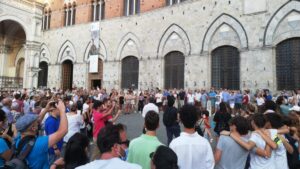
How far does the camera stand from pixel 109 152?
205 centimetres

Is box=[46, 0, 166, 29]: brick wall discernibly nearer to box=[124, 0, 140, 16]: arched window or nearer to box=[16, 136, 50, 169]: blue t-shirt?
box=[124, 0, 140, 16]: arched window

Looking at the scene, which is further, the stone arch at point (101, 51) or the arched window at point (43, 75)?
the arched window at point (43, 75)

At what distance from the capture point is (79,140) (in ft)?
7.68

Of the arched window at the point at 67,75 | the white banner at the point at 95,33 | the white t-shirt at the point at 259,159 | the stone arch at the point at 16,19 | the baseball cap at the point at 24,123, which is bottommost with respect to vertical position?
the white t-shirt at the point at 259,159

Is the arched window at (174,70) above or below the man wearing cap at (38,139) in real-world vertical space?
above

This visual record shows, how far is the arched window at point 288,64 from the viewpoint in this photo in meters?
15.2

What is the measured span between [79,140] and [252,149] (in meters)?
2.28

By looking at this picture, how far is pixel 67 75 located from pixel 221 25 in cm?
1861

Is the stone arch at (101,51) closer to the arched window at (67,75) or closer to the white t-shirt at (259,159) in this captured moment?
the arched window at (67,75)

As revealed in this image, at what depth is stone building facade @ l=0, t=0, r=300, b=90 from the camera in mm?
16078

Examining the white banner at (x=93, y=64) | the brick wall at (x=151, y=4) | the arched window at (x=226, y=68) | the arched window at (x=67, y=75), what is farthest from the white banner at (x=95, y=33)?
the arched window at (x=226, y=68)

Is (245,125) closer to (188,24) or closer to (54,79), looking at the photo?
(188,24)

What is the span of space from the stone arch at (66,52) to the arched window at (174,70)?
11.7 m

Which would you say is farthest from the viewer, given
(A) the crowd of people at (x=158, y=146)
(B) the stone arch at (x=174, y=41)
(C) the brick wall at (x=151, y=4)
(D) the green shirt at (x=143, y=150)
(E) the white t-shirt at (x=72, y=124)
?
(C) the brick wall at (x=151, y=4)
